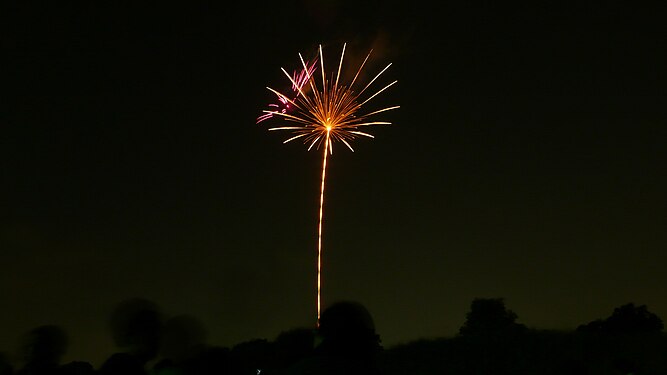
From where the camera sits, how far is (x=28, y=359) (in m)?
7.09

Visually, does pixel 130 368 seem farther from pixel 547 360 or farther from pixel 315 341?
pixel 547 360

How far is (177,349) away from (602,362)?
3787 centimetres

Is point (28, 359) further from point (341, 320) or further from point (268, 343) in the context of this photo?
point (268, 343)

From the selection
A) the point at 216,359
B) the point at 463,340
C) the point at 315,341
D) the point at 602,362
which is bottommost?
the point at 315,341

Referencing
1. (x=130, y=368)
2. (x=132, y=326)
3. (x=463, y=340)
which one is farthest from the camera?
(x=463, y=340)

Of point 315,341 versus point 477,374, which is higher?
point 477,374

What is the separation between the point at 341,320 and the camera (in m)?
4.14

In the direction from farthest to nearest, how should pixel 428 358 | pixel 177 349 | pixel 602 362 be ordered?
pixel 428 358
pixel 602 362
pixel 177 349

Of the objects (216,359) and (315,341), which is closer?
(315,341)

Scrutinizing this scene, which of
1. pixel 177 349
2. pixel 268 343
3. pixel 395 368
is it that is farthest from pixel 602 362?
pixel 177 349

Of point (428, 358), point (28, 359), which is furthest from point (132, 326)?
point (428, 358)

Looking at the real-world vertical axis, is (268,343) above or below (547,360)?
above

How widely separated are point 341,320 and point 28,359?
152 inches

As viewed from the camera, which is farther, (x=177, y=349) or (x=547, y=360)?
(x=547, y=360)
